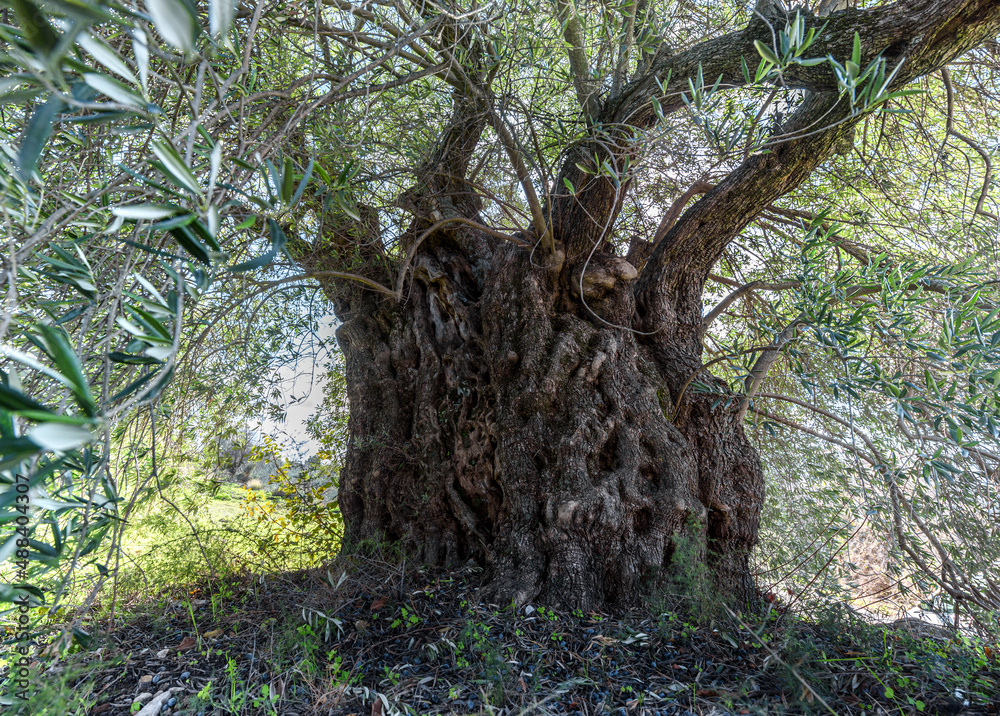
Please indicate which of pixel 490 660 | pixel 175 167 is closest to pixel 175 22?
pixel 175 167

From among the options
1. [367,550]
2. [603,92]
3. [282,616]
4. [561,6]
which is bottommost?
[282,616]

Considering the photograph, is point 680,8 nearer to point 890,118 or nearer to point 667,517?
point 890,118

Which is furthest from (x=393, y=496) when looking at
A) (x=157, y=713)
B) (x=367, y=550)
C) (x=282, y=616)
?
(x=157, y=713)

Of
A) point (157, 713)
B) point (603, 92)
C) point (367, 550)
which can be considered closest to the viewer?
point (157, 713)

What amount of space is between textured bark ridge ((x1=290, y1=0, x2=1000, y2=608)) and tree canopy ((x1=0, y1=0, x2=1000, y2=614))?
0.02 metres

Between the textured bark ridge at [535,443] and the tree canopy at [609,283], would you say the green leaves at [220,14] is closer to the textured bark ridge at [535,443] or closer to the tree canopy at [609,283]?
the tree canopy at [609,283]

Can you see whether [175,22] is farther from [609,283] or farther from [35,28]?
[609,283]

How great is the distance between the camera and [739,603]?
298 cm

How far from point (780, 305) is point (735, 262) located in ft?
4.65

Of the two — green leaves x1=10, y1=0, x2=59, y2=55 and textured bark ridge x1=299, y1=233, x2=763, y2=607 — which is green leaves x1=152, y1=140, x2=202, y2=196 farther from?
textured bark ridge x1=299, y1=233, x2=763, y2=607

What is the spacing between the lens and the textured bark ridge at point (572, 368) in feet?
9.53

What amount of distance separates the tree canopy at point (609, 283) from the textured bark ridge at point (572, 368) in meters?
0.02

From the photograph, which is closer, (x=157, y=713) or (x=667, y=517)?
(x=157, y=713)

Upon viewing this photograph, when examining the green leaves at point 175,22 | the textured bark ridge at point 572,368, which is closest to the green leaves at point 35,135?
the green leaves at point 175,22
